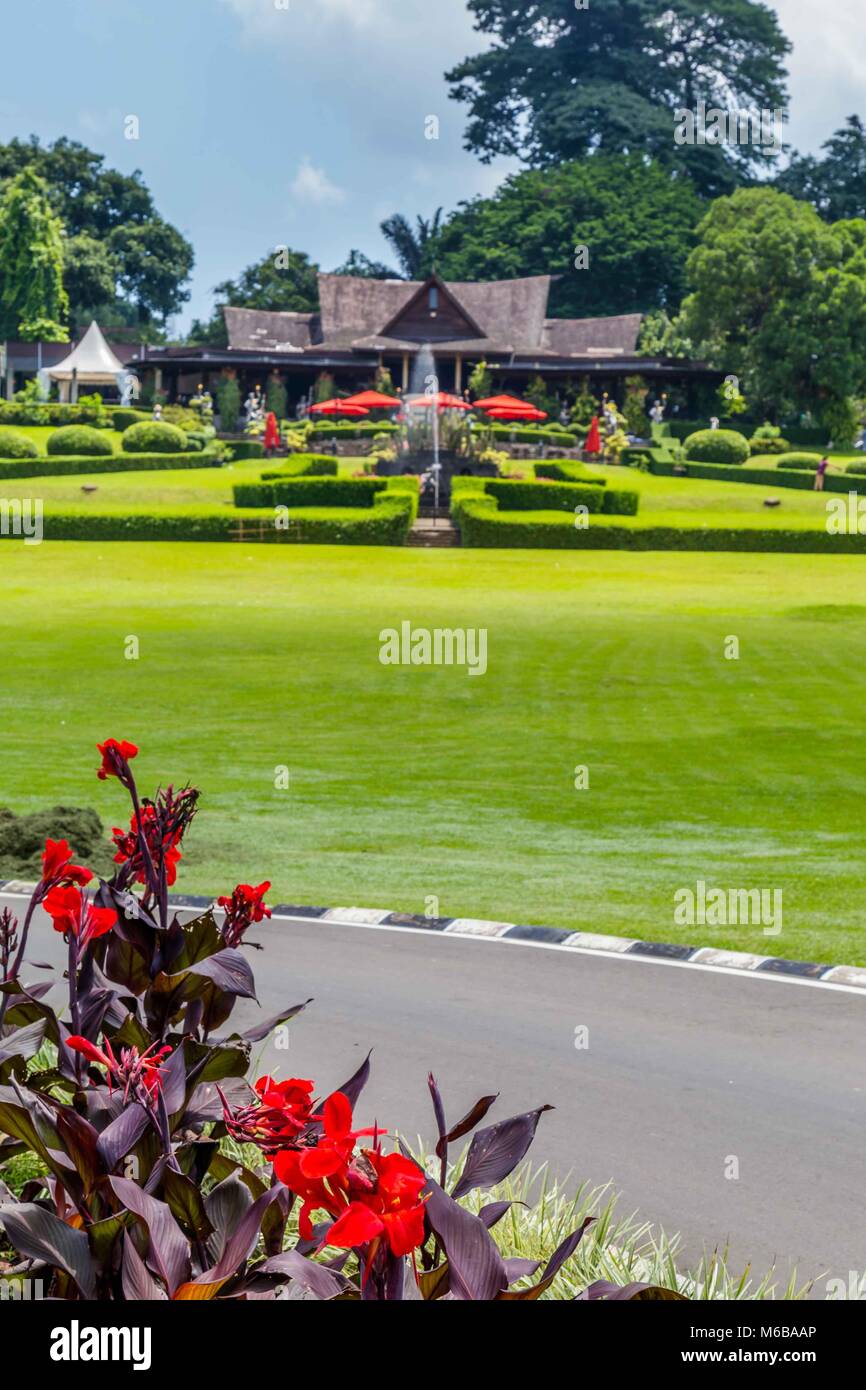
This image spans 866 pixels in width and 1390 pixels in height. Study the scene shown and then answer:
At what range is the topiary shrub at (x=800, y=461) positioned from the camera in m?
67.2

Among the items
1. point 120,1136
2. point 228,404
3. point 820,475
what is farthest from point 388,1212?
point 228,404

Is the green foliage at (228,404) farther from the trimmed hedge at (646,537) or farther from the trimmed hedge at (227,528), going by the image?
the trimmed hedge at (646,537)

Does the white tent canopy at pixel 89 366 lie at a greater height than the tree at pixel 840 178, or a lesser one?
lesser

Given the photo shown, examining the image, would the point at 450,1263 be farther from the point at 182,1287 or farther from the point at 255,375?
the point at 255,375

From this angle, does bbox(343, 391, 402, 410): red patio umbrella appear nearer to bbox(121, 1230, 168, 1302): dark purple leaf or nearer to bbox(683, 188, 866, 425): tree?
bbox(683, 188, 866, 425): tree

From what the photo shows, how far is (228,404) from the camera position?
251ft

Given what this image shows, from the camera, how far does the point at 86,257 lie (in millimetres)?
110500

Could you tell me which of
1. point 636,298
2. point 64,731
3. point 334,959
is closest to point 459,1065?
point 334,959

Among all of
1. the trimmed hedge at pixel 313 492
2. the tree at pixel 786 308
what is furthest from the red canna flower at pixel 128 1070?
the tree at pixel 786 308

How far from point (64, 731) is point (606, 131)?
107 metres

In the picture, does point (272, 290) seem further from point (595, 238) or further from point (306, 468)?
point (306, 468)

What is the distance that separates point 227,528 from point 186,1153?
4568cm

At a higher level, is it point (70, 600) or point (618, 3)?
point (618, 3)

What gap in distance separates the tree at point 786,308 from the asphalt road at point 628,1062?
70.3 metres
